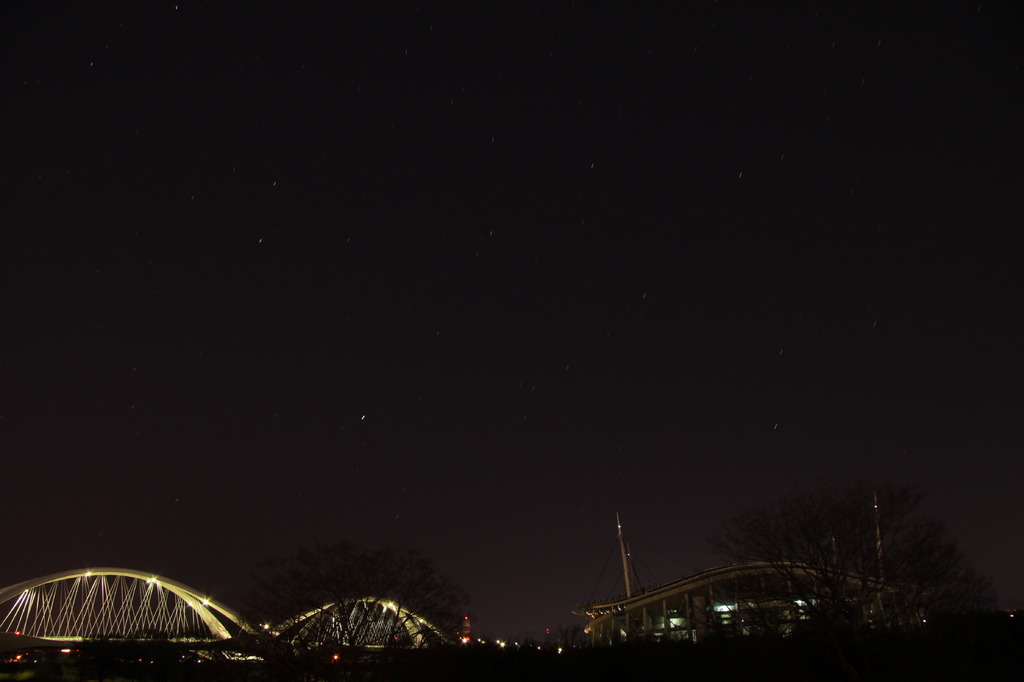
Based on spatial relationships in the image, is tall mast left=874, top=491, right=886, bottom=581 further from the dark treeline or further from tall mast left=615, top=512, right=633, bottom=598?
tall mast left=615, top=512, right=633, bottom=598

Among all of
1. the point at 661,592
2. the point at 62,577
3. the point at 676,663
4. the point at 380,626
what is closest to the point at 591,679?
the point at 676,663

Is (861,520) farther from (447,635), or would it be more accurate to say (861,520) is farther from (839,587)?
(447,635)

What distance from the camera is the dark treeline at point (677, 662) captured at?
3044cm

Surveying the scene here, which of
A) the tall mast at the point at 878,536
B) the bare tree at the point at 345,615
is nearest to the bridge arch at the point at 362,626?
the bare tree at the point at 345,615

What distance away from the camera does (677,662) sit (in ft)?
122

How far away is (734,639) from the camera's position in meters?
36.6

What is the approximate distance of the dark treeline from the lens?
30.4 meters

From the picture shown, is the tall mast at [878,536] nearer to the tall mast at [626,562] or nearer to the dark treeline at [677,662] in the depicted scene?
the dark treeline at [677,662]

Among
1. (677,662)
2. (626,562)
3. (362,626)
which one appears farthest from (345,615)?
(626,562)

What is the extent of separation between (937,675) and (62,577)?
103168 mm

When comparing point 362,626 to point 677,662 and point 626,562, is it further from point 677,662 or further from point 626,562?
point 626,562

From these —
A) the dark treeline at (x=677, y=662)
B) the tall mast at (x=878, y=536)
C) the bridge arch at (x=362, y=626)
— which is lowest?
the dark treeline at (x=677, y=662)

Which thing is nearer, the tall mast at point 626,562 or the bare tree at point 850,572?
the bare tree at point 850,572

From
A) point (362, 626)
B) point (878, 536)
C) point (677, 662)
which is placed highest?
point (878, 536)
